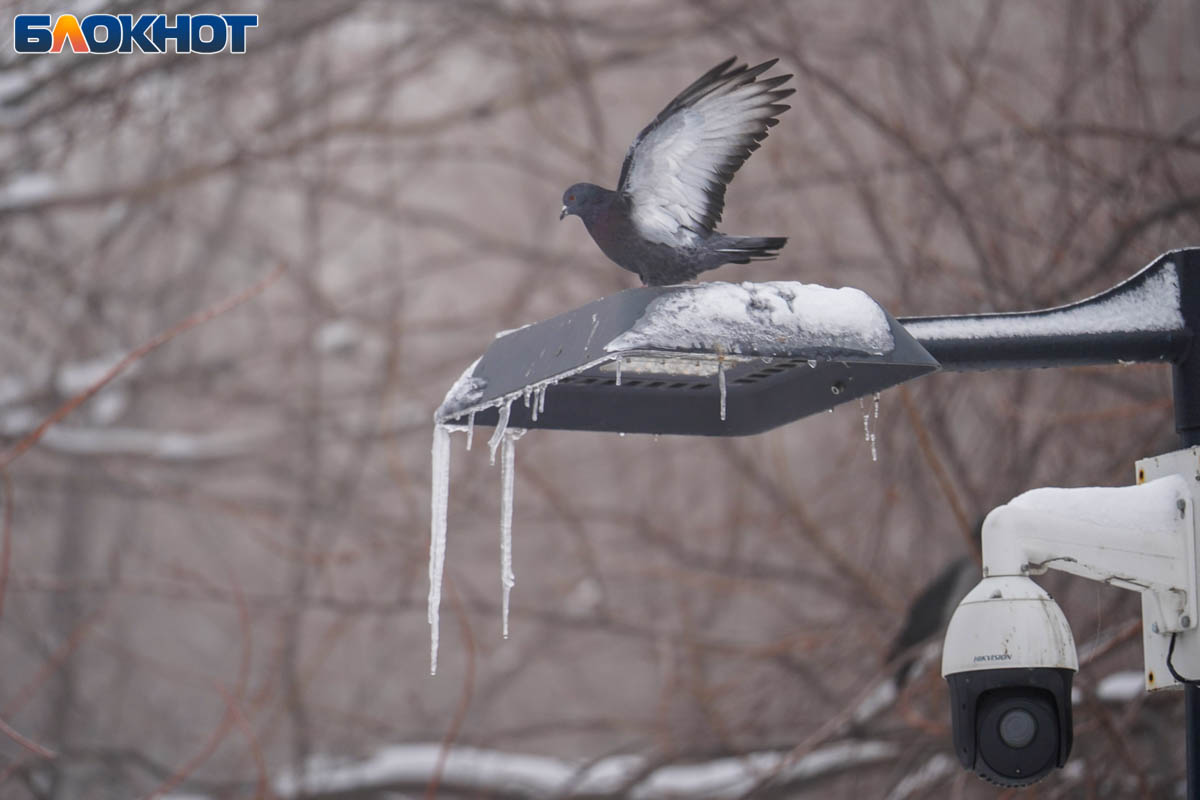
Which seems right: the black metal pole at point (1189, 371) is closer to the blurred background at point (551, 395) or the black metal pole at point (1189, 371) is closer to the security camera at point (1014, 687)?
the security camera at point (1014, 687)

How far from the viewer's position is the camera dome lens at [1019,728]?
1.46 m

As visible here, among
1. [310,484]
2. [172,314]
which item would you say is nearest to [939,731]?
[310,484]

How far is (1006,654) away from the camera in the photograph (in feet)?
4.81

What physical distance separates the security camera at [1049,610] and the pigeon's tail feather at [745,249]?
41cm

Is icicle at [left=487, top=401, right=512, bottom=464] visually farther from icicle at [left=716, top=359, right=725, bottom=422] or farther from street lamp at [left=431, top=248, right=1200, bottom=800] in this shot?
icicle at [left=716, top=359, right=725, bottom=422]

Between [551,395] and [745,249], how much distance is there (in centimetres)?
30

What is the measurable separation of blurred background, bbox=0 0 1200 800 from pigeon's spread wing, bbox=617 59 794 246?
284 millimetres

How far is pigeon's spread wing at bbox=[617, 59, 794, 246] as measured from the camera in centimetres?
162

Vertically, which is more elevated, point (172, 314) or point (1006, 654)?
point (172, 314)

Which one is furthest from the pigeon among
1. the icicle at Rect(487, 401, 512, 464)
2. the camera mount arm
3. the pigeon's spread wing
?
the camera mount arm

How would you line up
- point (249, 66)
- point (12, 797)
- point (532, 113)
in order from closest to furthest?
point (12, 797)
point (532, 113)
point (249, 66)

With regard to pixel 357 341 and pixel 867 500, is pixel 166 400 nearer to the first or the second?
pixel 357 341

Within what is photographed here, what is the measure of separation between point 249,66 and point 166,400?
2826 mm

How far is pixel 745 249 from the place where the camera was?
157 cm
